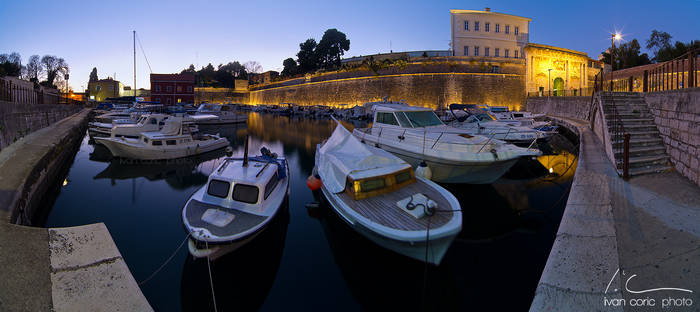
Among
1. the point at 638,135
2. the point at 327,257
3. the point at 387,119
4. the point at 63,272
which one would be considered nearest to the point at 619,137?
Result: the point at 638,135

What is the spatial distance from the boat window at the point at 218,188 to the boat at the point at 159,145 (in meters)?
8.29

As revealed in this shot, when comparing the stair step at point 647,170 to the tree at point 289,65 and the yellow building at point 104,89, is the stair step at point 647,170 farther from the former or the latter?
the yellow building at point 104,89

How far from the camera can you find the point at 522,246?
5688mm

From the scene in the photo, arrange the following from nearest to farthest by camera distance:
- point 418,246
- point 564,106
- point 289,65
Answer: point 418,246 → point 564,106 → point 289,65

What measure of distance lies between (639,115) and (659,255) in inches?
262

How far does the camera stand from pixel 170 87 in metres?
52.4

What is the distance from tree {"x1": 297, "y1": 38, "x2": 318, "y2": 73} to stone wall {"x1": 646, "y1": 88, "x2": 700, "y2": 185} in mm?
56155

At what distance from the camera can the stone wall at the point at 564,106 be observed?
19172mm

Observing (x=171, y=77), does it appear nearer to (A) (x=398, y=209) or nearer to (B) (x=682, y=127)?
(A) (x=398, y=209)

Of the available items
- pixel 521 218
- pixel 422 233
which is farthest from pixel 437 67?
pixel 422 233

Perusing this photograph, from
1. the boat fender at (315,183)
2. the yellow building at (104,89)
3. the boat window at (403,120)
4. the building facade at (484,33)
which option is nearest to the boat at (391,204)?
the boat fender at (315,183)

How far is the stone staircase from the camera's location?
257 inches

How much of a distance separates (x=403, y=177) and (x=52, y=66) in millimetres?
78247

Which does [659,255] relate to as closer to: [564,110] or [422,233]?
[422,233]
